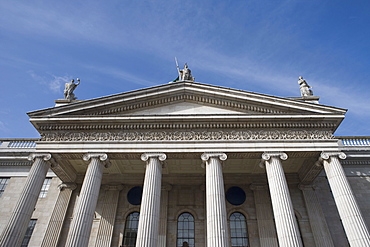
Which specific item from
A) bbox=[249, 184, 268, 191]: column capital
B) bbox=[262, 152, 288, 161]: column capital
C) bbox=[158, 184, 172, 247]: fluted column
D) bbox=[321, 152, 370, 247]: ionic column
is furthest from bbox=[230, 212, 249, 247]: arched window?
bbox=[321, 152, 370, 247]: ionic column

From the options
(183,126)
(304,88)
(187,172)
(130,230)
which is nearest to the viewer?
(183,126)

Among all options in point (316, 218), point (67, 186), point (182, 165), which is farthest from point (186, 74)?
point (316, 218)

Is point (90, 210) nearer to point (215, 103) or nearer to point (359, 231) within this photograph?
point (215, 103)

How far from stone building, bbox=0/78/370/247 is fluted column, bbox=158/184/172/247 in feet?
0.23

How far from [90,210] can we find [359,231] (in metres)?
14.7

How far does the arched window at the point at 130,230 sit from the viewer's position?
19.8 metres

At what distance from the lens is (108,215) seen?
20.4 m

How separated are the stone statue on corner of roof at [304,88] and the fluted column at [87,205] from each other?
49.0ft

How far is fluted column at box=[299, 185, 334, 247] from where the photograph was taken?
18.8 m

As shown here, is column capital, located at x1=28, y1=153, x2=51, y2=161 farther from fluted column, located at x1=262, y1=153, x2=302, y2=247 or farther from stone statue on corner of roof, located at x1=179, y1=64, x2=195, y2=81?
fluted column, located at x1=262, y1=153, x2=302, y2=247

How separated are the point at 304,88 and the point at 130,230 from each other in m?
16.7

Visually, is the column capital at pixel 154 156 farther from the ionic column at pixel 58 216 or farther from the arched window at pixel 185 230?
the ionic column at pixel 58 216

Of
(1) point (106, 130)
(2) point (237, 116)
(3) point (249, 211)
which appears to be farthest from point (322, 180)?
(1) point (106, 130)

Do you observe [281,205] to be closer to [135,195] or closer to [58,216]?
[135,195]
